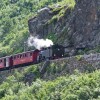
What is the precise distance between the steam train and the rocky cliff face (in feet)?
7.93

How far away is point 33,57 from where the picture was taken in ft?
268

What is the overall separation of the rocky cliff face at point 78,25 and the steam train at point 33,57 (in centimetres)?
242

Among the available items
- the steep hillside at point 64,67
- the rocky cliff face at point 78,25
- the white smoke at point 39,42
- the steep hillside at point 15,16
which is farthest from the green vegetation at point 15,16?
the rocky cliff face at point 78,25

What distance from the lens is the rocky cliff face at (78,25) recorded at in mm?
78312

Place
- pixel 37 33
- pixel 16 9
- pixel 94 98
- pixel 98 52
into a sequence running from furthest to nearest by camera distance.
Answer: pixel 16 9 < pixel 37 33 < pixel 98 52 < pixel 94 98

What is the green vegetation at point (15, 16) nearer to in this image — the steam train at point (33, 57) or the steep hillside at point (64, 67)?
the steep hillside at point (64, 67)

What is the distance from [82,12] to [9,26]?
207ft

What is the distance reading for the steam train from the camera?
261 ft

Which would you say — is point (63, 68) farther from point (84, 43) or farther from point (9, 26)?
point (9, 26)

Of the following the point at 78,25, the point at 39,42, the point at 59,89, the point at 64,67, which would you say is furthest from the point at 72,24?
the point at 59,89

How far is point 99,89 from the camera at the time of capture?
6184cm

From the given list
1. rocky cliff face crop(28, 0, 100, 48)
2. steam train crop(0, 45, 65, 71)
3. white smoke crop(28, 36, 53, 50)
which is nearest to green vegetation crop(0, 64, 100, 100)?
steam train crop(0, 45, 65, 71)

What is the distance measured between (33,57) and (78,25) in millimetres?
6962

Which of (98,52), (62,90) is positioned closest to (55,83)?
(62,90)
